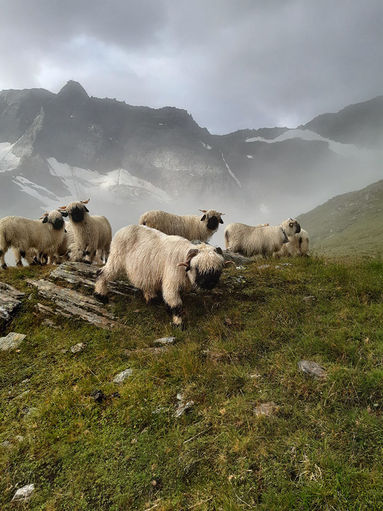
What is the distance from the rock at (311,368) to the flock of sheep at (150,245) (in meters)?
2.59

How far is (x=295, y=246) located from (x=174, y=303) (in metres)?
11.4

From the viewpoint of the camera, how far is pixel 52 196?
509ft

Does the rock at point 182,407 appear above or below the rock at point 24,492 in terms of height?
above

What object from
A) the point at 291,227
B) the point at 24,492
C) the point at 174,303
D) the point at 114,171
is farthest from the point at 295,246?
the point at 114,171

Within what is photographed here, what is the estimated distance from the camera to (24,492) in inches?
110

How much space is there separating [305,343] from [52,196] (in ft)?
596

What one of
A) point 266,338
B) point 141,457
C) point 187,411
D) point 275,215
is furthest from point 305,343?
point 275,215

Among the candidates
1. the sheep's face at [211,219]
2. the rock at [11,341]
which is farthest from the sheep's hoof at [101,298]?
the sheep's face at [211,219]

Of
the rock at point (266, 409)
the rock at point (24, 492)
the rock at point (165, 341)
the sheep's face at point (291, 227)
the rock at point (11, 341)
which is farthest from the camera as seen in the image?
the sheep's face at point (291, 227)

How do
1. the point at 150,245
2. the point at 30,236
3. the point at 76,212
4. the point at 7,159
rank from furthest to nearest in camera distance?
the point at 7,159
the point at 30,236
the point at 76,212
the point at 150,245

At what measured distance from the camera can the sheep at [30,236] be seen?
10.1 meters

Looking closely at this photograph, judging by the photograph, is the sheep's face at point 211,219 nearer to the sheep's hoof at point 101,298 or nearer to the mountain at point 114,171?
the sheep's hoof at point 101,298

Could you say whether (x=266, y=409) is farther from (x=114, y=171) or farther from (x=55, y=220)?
(x=114, y=171)

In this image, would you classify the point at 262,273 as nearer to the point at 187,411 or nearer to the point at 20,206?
the point at 187,411
